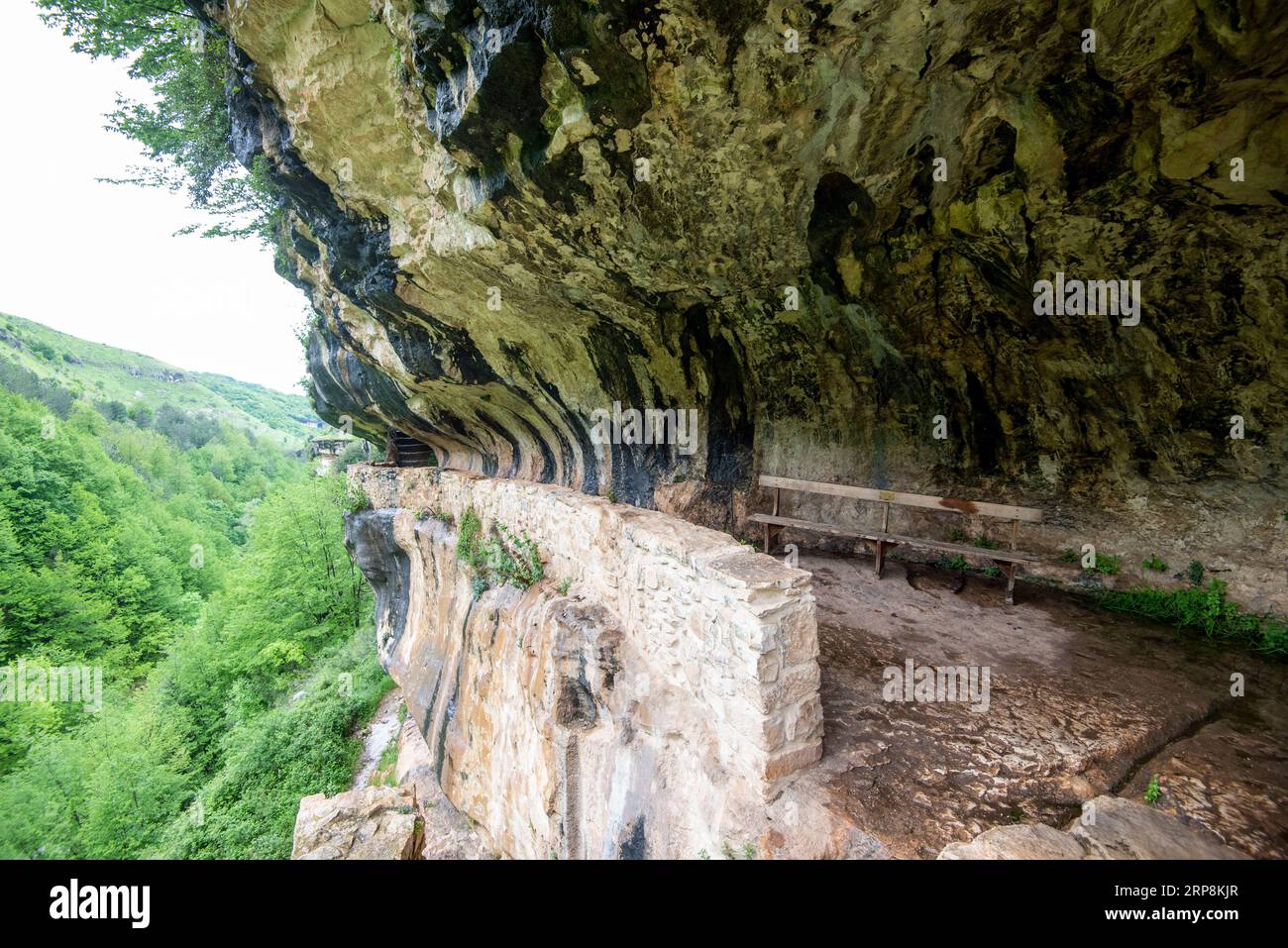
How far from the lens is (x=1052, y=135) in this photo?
11.7 feet

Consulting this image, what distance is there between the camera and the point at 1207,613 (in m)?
4.55

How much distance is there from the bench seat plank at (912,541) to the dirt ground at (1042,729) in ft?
1.88

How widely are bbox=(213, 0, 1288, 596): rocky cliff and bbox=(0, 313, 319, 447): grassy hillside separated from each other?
4707 centimetres

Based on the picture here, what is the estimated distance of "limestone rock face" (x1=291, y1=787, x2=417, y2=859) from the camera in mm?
3309

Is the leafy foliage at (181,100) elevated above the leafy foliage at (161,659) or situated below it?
above

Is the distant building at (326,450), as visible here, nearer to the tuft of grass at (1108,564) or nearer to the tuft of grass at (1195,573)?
the tuft of grass at (1108,564)

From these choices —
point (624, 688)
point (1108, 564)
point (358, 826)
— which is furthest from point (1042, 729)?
point (358, 826)

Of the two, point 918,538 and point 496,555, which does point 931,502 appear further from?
point 496,555

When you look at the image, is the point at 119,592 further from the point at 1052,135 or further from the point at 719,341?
the point at 1052,135

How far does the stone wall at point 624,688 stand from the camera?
8.24 ft

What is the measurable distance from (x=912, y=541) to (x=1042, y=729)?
242cm

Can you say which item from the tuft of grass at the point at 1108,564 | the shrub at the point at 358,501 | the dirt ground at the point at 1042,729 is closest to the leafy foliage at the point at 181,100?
the shrub at the point at 358,501

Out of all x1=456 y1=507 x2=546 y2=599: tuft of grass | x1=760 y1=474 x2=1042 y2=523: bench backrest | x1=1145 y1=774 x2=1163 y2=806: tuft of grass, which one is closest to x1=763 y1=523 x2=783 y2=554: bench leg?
x1=760 y1=474 x2=1042 y2=523: bench backrest
